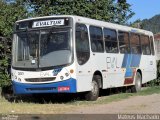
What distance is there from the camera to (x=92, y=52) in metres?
17.4

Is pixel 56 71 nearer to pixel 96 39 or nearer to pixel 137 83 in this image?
pixel 96 39

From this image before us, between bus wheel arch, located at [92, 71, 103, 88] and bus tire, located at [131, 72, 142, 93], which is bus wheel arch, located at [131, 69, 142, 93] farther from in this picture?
bus wheel arch, located at [92, 71, 103, 88]

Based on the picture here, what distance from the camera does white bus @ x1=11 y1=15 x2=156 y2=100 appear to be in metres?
16.0

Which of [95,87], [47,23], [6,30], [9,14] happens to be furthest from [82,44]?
[9,14]

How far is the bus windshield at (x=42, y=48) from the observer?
16109mm

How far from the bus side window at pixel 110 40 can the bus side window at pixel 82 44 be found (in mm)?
1871

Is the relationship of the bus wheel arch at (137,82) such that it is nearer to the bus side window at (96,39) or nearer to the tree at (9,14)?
the bus side window at (96,39)

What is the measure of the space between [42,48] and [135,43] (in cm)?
689

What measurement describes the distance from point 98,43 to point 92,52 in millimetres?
838

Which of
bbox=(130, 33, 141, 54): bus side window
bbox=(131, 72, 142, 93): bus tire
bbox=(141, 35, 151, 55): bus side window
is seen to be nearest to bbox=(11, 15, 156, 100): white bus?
bbox=(130, 33, 141, 54): bus side window

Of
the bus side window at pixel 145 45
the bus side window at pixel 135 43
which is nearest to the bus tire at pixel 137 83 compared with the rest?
the bus side window at pixel 135 43

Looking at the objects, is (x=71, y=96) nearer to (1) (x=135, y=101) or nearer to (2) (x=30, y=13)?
(1) (x=135, y=101)

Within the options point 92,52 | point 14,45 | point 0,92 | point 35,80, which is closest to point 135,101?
Result: point 92,52

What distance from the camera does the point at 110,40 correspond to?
1928cm
